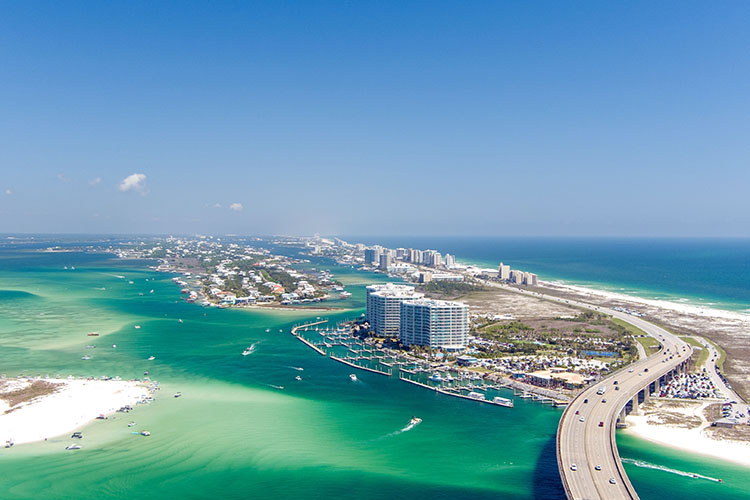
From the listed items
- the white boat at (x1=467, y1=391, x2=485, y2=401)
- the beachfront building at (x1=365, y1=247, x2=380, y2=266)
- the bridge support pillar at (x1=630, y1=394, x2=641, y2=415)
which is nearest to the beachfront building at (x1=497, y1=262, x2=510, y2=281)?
the beachfront building at (x1=365, y1=247, x2=380, y2=266)

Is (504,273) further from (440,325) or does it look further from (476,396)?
(476,396)

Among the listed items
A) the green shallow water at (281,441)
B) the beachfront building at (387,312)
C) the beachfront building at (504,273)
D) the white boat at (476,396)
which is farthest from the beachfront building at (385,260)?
the white boat at (476,396)

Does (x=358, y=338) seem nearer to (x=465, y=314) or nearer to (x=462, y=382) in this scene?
(x=465, y=314)

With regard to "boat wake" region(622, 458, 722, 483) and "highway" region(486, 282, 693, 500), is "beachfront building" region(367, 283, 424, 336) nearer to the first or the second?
"highway" region(486, 282, 693, 500)

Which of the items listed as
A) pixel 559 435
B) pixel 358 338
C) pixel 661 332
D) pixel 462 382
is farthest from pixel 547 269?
pixel 559 435

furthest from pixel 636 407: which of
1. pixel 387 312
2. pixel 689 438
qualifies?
pixel 387 312

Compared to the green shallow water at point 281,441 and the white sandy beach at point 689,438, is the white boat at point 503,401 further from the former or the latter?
the white sandy beach at point 689,438

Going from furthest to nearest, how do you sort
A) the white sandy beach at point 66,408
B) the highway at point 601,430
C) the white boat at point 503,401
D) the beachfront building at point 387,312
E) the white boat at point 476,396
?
1. the beachfront building at point 387,312
2. the white boat at point 476,396
3. the white boat at point 503,401
4. the white sandy beach at point 66,408
5. the highway at point 601,430
